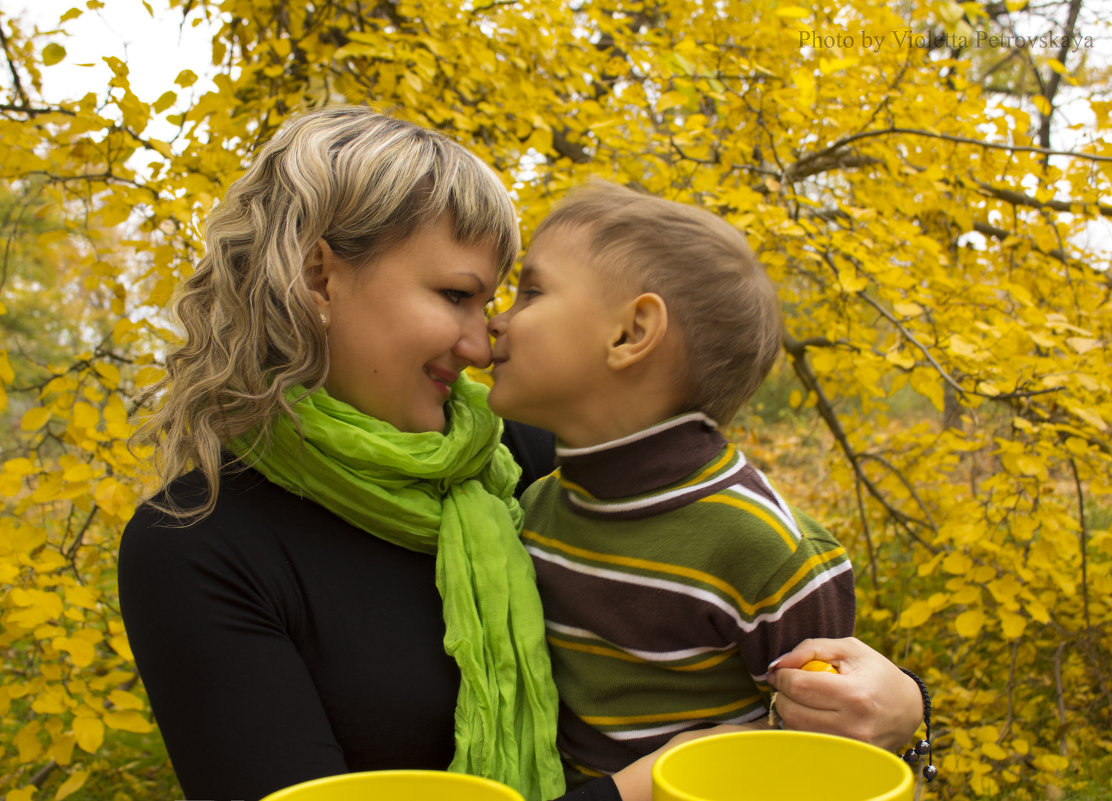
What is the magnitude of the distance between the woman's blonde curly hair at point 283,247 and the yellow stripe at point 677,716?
689 mm

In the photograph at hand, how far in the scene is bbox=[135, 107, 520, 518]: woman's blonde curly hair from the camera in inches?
52.8

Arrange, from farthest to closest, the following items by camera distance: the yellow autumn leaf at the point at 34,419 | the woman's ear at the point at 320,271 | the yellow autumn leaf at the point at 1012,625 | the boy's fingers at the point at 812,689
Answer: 1. the yellow autumn leaf at the point at 1012,625
2. the yellow autumn leaf at the point at 34,419
3. the woman's ear at the point at 320,271
4. the boy's fingers at the point at 812,689

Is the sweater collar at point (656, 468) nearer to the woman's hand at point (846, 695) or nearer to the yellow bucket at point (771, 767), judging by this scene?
the woman's hand at point (846, 695)

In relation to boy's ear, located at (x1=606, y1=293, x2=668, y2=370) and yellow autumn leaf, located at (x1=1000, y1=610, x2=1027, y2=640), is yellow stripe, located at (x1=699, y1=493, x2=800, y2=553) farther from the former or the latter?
yellow autumn leaf, located at (x1=1000, y1=610, x2=1027, y2=640)

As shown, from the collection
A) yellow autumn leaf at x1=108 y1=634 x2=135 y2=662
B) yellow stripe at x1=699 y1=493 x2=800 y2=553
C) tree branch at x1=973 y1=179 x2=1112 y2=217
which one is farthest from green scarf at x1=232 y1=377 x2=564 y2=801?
tree branch at x1=973 y1=179 x2=1112 y2=217

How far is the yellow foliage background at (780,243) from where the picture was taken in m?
2.03

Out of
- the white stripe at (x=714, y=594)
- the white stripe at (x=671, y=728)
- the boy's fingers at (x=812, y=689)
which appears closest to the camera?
the boy's fingers at (x=812, y=689)

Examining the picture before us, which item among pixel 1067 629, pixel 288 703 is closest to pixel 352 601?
pixel 288 703

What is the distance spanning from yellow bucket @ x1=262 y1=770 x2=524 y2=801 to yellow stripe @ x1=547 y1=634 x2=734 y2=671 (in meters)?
0.85

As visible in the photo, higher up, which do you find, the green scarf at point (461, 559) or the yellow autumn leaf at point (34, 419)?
the green scarf at point (461, 559)

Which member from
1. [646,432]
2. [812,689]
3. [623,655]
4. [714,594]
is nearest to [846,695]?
[812,689]

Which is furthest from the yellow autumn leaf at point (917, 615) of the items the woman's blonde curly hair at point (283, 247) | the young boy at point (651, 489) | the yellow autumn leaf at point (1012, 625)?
the woman's blonde curly hair at point (283, 247)

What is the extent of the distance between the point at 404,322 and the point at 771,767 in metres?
0.98

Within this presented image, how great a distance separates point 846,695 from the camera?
1044 millimetres
